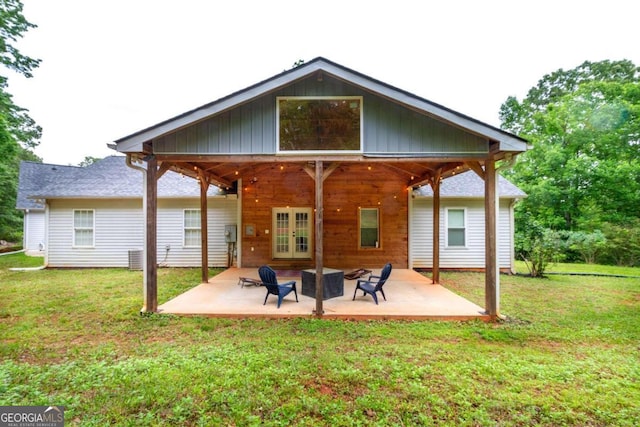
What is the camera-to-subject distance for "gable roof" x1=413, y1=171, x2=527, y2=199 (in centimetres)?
887

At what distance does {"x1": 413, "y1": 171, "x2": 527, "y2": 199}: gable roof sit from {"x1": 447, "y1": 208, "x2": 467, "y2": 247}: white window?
605mm

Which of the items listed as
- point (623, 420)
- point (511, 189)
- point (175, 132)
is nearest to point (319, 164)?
point (175, 132)

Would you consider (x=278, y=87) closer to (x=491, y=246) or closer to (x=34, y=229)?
(x=491, y=246)

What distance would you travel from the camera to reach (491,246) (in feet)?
15.6

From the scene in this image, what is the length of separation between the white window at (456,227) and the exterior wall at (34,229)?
65.6ft

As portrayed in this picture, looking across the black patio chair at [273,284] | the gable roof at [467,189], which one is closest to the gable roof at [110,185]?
the black patio chair at [273,284]

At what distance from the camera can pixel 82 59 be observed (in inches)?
583

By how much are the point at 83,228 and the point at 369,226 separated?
10315 millimetres

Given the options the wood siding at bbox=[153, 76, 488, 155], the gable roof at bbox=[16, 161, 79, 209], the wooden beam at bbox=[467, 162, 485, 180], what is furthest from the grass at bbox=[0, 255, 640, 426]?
the gable roof at bbox=[16, 161, 79, 209]

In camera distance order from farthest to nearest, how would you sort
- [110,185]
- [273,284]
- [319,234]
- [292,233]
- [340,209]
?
[110,185] < [292,233] < [340,209] < [273,284] < [319,234]

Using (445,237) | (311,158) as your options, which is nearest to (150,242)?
(311,158)

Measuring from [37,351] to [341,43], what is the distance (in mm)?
20490

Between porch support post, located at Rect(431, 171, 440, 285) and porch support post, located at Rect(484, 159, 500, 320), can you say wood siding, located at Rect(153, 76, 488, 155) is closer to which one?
porch support post, located at Rect(484, 159, 500, 320)

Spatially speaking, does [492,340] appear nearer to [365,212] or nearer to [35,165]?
[365,212]
